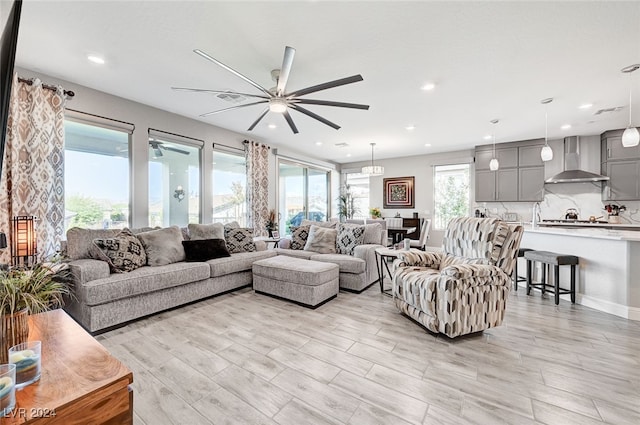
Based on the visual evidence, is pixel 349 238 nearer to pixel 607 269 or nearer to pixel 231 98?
pixel 231 98

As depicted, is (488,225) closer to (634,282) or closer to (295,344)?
(634,282)

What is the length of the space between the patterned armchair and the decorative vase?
264 centimetres

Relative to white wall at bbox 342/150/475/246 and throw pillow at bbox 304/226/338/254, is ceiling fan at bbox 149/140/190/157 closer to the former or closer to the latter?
throw pillow at bbox 304/226/338/254

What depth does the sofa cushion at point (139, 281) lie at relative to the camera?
250cm

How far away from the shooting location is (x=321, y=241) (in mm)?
4480

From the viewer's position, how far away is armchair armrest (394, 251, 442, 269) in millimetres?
3064

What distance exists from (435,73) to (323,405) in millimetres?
3347

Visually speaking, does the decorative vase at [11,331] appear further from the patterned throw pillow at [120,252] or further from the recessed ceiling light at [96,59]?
the recessed ceiling light at [96,59]

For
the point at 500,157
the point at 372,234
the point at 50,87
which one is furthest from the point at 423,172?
the point at 50,87

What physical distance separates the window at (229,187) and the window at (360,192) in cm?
418

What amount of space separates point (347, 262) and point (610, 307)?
9.79 feet

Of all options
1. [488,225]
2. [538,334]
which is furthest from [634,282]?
[488,225]

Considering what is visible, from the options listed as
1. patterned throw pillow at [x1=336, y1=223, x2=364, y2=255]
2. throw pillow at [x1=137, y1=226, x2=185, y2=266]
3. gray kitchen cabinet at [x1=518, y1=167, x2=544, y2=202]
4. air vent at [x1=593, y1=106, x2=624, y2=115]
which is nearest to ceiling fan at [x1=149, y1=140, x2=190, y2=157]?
throw pillow at [x1=137, y1=226, x2=185, y2=266]

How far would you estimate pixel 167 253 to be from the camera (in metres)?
3.35
